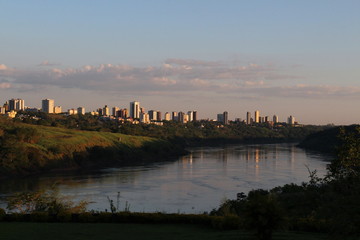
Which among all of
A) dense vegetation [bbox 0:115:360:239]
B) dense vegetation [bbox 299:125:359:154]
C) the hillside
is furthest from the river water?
dense vegetation [bbox 299:125:359:154]

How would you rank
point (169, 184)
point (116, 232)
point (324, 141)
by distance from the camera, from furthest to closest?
point (324, 141) < point (169, 184) < point (116, 232)

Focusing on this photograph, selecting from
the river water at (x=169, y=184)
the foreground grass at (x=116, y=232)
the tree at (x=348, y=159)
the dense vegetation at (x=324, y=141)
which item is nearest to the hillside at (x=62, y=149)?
the river water at (x=169, y=184)

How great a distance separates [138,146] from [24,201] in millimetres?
101481

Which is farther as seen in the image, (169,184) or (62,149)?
(62,149)

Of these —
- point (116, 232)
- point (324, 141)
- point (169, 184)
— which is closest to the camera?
point (116, 232)

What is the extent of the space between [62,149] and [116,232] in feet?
281

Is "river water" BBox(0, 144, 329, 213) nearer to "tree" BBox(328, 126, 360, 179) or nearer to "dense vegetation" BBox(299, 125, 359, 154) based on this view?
"tree" BBox(328, 126, 360, 179)

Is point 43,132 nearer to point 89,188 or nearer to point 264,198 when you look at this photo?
point 89,188

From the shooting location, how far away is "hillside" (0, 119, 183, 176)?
298 ft

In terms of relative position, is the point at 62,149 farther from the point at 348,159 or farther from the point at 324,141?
the point at 324,141

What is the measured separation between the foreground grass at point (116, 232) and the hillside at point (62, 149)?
2444 inches

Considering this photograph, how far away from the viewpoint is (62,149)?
4210 inches

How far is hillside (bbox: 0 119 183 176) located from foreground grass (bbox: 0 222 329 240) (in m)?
62.1

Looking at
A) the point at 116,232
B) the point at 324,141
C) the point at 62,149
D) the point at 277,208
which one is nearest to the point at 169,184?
the point at 62,149
